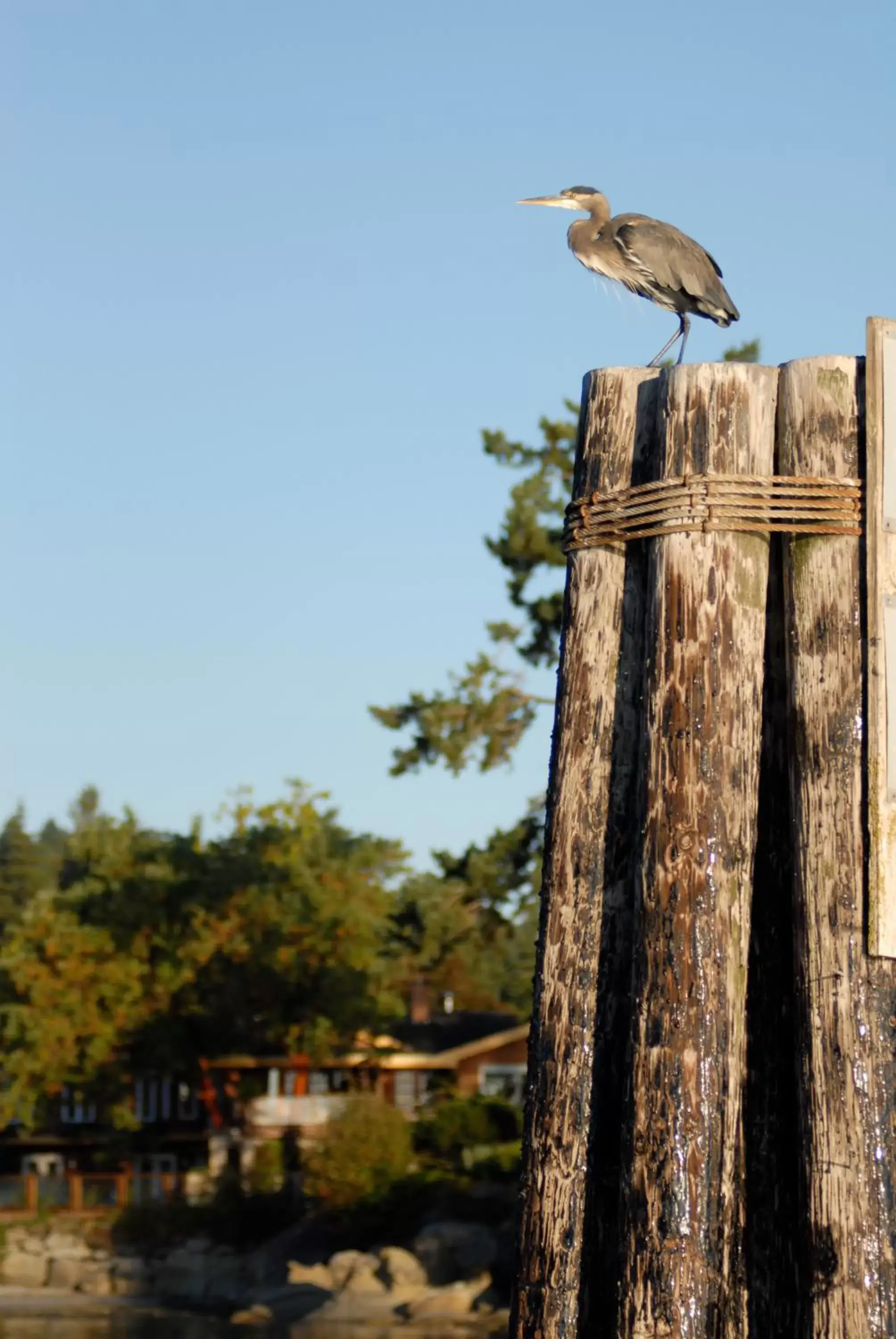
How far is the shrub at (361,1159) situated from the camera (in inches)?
1547

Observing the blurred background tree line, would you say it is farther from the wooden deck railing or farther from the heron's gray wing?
the heron's gray wing

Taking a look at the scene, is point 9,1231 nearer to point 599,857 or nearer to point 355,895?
point 355,895

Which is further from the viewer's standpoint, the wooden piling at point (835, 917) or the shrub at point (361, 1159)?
the shrub at point (361, 1159)

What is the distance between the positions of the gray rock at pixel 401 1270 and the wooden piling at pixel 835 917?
104 feet

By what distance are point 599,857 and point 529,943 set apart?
80.0m

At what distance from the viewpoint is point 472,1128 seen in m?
42.0

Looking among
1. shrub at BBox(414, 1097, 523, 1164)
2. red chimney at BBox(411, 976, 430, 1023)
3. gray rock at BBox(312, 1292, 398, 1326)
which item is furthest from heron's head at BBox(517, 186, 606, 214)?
red chimney at BBox(411, 976, 430, 1023)

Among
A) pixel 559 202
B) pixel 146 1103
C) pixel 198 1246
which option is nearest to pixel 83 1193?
pixel 198 1246

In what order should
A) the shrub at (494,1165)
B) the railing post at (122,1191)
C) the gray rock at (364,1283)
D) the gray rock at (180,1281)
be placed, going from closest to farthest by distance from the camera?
the gray rock at (364,1283) < the shrub at (494,1165) < the gray rock at (180,1281) < the railing post at (122,1191)

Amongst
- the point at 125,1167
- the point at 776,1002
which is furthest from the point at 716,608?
the point at 125,1167

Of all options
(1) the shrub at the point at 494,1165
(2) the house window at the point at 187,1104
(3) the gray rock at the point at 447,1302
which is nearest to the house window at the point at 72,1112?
(2) the house window at the point at 187,1104

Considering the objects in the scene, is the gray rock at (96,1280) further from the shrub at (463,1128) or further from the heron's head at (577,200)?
the heron's head at (577,200)

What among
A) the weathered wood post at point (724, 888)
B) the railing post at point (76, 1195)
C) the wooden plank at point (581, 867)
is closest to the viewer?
the weathered wood post at point (724, 888)

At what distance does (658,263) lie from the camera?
759cm
